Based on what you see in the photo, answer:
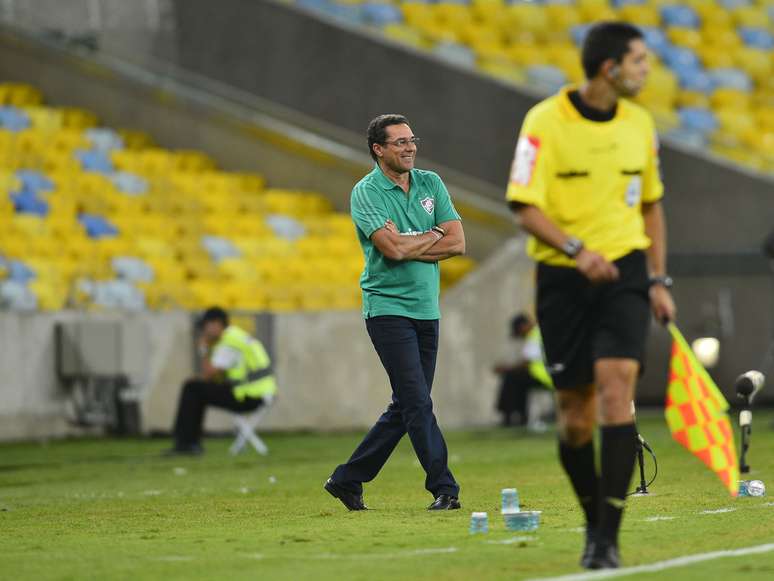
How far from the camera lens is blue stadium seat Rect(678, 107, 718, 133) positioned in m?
26.5

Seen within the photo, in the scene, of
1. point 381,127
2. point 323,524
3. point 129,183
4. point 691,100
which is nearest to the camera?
point 323,524

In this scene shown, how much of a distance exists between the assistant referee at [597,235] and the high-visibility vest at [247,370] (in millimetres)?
10518

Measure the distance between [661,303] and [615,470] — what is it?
66cm

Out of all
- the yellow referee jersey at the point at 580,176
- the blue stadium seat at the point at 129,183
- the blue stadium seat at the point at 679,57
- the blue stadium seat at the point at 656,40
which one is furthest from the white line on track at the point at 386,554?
the blue stadium seat at the point at 656,40

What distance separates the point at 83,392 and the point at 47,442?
0.93m

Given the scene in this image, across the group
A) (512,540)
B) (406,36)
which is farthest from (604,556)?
(406,36)

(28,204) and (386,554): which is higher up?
(28,204)

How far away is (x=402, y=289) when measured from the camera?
31.9ft

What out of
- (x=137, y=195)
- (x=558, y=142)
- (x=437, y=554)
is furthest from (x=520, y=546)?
(x=137, y=195)

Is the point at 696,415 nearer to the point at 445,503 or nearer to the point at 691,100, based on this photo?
the point at 445,503

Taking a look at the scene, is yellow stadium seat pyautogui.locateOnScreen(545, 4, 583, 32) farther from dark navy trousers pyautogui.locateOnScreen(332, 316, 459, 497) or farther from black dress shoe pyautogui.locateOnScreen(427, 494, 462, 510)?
black dress shoe pyautogui.locateOnScreen(427, 494, 462, 510)

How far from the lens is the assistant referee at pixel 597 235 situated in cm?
695

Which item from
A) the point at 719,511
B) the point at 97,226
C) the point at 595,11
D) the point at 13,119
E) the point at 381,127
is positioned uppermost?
the point at 595,11

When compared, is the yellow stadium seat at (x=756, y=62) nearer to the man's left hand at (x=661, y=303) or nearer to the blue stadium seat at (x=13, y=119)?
the blue stadium seat at (x=13, y=119)
